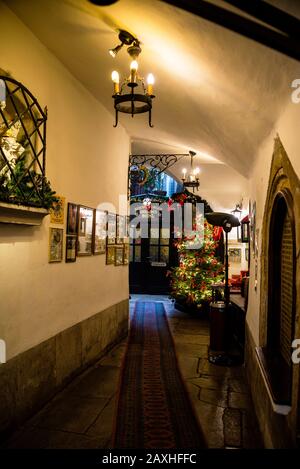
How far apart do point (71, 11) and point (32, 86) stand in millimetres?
961

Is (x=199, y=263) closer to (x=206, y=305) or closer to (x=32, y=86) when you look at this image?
(x=206, y=305)

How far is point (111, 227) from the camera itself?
258 inches

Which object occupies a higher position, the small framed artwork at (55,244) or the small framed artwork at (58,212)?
the small framed artwork at (58,212)

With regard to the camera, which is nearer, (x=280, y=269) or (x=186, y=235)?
(x=280, y=269)

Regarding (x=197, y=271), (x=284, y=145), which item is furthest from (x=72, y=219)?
(x=197, y=271)

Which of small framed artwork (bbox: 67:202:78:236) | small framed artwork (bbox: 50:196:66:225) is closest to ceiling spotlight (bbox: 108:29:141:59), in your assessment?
small framed artwork (bbox: 50:196:66:225)

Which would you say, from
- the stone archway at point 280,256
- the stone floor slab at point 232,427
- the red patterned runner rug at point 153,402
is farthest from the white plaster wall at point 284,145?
the red patterned runner rug at point 153,402

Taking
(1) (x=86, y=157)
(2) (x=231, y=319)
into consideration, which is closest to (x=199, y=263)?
(2) (x=231, y=319)

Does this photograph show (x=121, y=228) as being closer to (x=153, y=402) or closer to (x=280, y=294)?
(x=153, y=402)

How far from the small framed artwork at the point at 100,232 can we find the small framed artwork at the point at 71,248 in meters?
0.73

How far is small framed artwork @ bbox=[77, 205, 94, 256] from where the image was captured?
514cm

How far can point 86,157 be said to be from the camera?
17.5 feet

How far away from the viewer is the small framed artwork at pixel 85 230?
514 centimetres

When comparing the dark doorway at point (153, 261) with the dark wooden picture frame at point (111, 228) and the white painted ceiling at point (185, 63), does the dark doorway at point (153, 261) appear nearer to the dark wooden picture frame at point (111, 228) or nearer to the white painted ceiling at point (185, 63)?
the dark wooden picture frame at point (111, 228)
